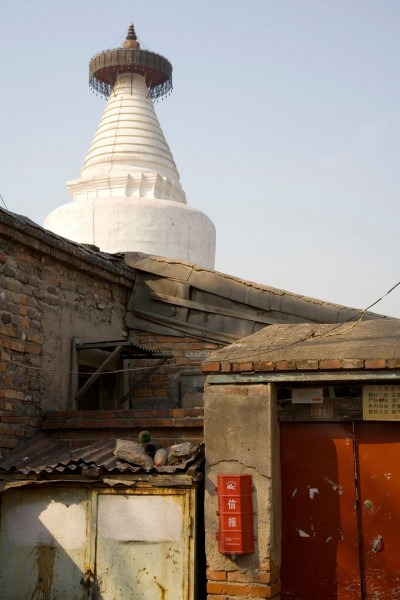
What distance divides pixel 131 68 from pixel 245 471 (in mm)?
17031

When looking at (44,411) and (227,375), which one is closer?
(227,375)

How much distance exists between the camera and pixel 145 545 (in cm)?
803

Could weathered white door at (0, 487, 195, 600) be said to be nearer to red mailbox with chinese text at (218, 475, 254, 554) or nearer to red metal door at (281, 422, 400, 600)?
red mailbox with chinese text at (218, 475, 254, 554)

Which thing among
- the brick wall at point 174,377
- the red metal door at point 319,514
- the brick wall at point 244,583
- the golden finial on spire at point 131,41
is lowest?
the brick wall at point 244,583

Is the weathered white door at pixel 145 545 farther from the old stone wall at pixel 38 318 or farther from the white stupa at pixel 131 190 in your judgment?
the white stupa at pixel 131 190

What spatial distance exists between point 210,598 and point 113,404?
431 cm

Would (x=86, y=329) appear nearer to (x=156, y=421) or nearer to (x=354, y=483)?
(x=156, y=421)

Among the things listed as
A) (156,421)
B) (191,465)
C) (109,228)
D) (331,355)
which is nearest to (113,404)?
(156,421)

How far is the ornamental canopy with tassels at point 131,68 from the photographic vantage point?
22.5 m

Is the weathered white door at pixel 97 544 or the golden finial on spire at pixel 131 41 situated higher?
the golden finial on spire at pixel 131 41

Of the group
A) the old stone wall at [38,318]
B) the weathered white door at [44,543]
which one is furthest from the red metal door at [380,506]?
the old stone wall at [38,318]

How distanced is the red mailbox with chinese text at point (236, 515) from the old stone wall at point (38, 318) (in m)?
2.79

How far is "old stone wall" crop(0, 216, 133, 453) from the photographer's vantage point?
925 centimetres

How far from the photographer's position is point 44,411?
9.82m
